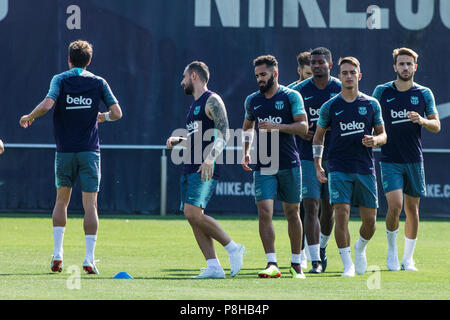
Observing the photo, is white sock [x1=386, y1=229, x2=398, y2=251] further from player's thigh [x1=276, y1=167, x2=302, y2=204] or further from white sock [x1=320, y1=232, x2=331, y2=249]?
player's thigh [x1=276, y1=167, x2=302, y2=204]

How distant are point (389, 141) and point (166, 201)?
8203 mm

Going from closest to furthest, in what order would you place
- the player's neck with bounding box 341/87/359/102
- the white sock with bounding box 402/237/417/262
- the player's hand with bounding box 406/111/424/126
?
1. the player's neck with bounding box 341/87/359/102
2. the player's hand with bounding box 406/111/424/126
3. the white sock with bounding box 402/237/417/262

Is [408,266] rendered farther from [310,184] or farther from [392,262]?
[310,184]

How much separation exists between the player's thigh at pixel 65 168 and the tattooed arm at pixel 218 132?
144cm

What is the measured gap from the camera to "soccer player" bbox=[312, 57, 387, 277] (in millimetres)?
9773

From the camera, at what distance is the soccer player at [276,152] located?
9664 millimetres

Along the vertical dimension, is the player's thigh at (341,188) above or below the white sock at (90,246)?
above

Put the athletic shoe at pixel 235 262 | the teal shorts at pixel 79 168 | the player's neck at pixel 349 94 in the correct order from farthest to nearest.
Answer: the teal shorts at pixel 79 168, the player's neck at pixel 349 94, the athletic shoe at pixel 235 262

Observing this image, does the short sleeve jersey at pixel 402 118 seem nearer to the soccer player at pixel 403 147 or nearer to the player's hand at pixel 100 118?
the soccer player at pixel 403 147

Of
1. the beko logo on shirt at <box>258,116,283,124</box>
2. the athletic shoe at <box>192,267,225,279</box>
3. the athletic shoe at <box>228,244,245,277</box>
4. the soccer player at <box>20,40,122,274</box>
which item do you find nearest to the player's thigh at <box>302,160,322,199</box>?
the beko logo on shirt at <box>258,116,283,124</box>

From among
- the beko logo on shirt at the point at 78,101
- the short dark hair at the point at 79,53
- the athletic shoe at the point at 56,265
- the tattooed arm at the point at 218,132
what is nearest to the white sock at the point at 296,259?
the tattooed arm at the point at 218,132

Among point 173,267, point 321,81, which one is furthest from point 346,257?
point 321,81

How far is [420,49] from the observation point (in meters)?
18.2

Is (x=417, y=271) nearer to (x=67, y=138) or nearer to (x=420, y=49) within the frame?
(x=67, y=138)
